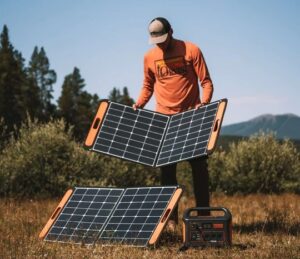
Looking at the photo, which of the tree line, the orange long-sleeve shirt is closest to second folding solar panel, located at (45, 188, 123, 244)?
the orange long-sleeve shirt

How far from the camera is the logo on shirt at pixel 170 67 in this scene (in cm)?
773

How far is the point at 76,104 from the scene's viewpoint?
8212 cm

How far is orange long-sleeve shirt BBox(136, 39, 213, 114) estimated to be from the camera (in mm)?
7711

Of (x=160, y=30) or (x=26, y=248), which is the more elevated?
(x=160, y=30)

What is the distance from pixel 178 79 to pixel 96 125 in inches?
57.1

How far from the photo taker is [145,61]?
815 centimetres

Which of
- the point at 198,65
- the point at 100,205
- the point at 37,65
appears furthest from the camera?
the point at 37,65

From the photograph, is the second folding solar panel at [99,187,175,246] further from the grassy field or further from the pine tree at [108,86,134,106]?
the pine tree at [108,86,134,106]

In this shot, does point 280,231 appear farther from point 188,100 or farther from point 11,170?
point 11,170

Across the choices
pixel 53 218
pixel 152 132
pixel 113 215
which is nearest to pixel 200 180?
pixel 152 132

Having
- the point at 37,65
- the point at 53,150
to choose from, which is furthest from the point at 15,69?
the point at 53,150

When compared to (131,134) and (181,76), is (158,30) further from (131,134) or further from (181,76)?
(131,134)

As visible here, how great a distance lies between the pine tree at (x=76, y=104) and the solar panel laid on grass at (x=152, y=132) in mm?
63863

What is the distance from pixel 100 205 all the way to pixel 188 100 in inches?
83.1
